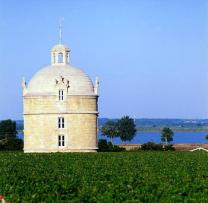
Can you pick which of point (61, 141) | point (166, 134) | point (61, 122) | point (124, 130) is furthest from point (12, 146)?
point (124, 130)

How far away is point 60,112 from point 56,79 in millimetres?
3012

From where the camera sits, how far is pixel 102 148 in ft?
278

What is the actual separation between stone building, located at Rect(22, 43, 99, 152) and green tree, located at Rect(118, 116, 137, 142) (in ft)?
267

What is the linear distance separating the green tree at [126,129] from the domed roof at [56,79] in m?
81.5

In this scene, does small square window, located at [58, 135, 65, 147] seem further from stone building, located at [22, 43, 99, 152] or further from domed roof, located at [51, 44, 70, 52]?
domed roof, located at [51, 44, 70, 52]

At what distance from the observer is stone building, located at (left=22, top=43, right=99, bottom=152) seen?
75.2 meters

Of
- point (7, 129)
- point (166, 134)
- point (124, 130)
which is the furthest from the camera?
point (124, 130)

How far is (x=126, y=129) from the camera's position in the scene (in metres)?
160

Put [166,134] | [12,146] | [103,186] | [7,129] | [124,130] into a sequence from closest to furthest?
1. [103,186]
2. [12,146]
3. [7,129]
4. [166,134]
5. [124,130]

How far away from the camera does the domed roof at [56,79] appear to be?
75312 millimetres

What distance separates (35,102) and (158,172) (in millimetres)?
39963

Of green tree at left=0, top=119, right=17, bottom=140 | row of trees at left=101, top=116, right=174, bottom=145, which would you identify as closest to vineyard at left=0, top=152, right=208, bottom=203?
green tree at left=0, top=119, right=17, bottom=140

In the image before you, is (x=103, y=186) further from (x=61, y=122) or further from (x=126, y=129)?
(x=126, y=129)

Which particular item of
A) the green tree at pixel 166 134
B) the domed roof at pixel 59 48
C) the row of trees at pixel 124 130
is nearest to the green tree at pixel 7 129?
the green tree at pixel 166 134
